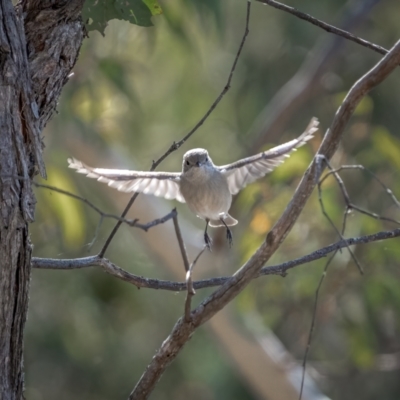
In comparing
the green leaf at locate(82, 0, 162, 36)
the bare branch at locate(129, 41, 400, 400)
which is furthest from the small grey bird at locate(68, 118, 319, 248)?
the bare branch at locate(129, 41, 400, 400)

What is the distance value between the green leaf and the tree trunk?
0.14 m

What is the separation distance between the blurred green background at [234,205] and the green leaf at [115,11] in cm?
302

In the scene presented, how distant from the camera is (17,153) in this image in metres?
2.12

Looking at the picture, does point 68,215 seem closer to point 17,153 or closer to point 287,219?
point 17,153

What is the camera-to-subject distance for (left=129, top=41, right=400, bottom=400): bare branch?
6.22ft

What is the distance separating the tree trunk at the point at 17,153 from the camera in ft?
6.79

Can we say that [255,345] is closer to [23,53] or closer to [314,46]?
[314,46]

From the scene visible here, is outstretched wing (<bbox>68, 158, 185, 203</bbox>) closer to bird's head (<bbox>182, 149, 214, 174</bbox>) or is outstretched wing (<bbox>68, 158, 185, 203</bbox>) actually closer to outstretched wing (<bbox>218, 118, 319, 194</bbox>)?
bird's head (<bbox>182, 149, 214, 174</bbox>)

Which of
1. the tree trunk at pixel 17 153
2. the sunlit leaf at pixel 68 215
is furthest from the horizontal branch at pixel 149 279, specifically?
the sunlit leaf at pixel 68 215

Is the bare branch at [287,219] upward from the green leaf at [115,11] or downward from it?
downward

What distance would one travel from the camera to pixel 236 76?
31.3 ft

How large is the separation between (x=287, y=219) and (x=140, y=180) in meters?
2.05

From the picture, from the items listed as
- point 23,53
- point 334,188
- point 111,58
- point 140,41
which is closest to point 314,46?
point 140,41

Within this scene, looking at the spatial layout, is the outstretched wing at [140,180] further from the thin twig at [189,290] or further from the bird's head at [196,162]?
the thin twig at [189,290]
